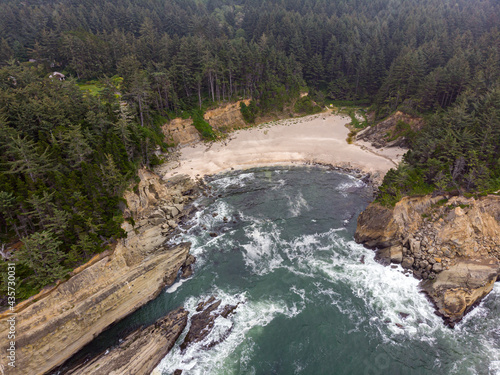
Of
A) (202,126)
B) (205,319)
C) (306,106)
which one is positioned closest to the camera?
(205,319)

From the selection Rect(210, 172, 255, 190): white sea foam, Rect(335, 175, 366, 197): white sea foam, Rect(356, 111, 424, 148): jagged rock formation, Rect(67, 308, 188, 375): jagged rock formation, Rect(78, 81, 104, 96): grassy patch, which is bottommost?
Rect(335, 175, 366, 197): white sea foam

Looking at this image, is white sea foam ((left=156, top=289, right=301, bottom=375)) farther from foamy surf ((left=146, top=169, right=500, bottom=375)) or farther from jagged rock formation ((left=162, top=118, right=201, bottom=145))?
jagged rock formation ((left=162, top=118, right=201, bottom=145))

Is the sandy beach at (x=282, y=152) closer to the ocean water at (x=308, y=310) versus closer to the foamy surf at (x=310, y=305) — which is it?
the foamy surf at (x=310, y=305)

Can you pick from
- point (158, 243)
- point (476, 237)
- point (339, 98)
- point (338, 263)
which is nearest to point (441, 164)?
point (476, 237)

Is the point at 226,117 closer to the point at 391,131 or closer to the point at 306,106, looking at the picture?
the point at 306,106

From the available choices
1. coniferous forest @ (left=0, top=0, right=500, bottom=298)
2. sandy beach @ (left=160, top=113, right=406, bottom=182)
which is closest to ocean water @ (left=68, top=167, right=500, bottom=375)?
coniferous forest @ (left=0, top=0, right=500, bottom=298)

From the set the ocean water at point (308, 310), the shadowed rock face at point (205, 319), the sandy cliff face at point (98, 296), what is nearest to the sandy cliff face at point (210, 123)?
the sandy cliff face at point (98, 296)

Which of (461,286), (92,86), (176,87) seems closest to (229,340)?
(461,286)
